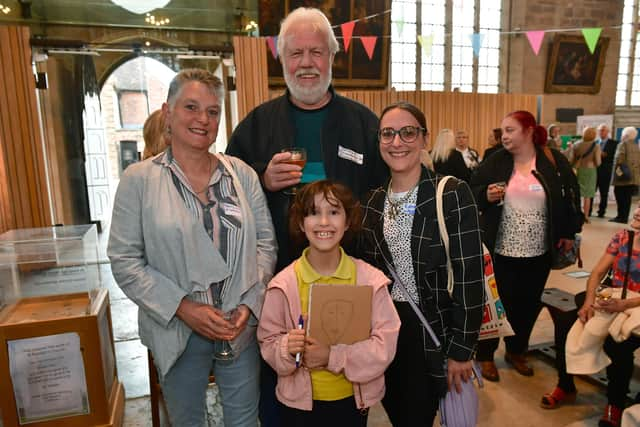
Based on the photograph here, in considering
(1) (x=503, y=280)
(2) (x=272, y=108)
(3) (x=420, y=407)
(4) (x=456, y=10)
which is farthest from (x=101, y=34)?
(4) (x=456, y=10)

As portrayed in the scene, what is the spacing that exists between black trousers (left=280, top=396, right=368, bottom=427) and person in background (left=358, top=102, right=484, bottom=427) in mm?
246

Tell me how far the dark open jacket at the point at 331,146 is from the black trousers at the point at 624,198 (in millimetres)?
8938

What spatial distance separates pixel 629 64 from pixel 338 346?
17.3 meters

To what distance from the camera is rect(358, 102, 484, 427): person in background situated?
1626mm

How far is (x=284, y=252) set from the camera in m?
1.95

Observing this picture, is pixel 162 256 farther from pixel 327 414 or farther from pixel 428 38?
pixel 428 38

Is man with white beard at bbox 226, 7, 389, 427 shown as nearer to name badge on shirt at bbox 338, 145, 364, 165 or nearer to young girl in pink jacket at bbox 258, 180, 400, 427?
name badge on shirt at bbox 338, 145, 364, 165

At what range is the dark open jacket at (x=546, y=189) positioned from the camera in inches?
115

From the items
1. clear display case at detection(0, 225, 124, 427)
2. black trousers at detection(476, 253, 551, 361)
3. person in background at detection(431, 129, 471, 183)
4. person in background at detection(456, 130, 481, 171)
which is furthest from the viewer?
person in background at detection(456, 130, 481, 171)

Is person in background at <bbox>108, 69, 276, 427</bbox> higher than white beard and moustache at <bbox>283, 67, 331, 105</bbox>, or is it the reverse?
Result: white beard and moustache at <bbox>283, 67, 331, 105</bbox>

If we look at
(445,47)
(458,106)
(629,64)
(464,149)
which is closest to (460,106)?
(458,106)

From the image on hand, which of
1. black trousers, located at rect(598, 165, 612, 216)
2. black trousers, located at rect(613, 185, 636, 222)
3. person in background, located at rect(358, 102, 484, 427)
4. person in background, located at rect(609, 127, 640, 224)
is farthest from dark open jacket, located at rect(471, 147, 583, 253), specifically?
black trousers, located at rect(598, 165, 612, 216)

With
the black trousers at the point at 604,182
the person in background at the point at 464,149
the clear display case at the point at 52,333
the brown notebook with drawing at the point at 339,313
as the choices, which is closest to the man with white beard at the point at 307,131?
the brown notebook with drawing at the point at 339,313

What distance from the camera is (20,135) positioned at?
19.7ft
